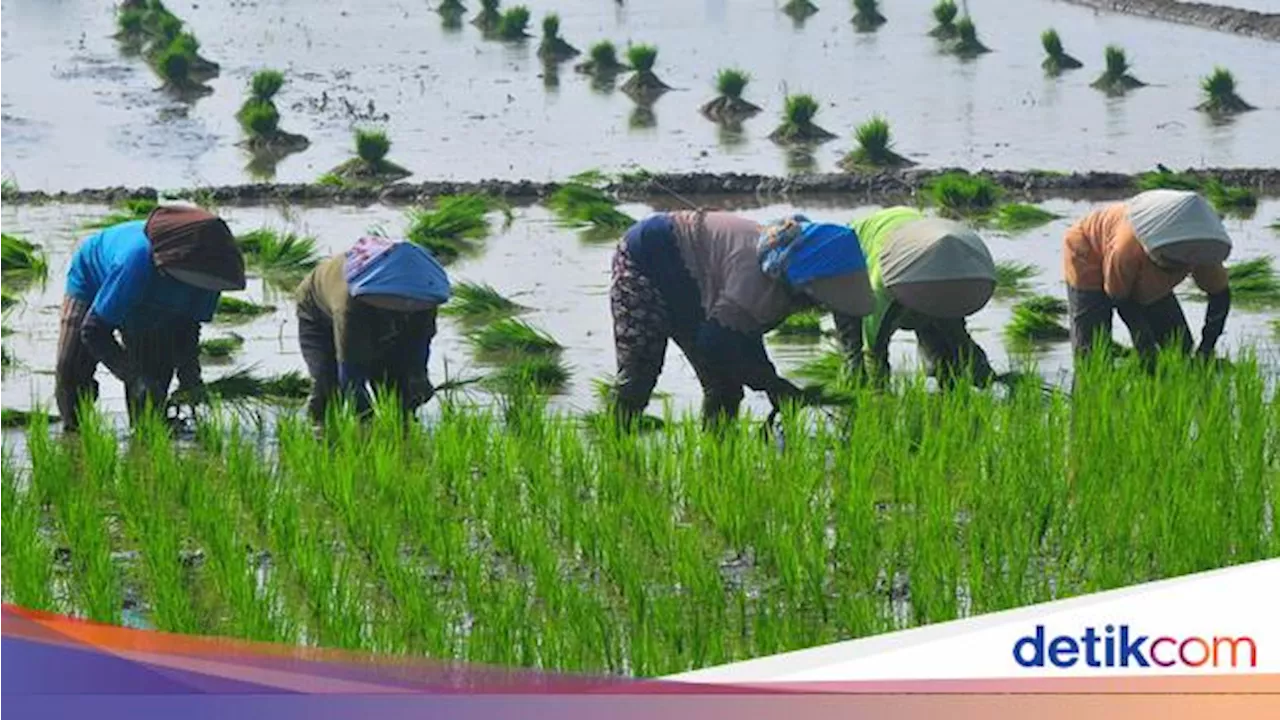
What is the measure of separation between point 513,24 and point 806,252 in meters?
12.5

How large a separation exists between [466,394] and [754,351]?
4.02 feet

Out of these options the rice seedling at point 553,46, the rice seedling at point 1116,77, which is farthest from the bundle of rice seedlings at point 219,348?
the rice seedling at point 553,46

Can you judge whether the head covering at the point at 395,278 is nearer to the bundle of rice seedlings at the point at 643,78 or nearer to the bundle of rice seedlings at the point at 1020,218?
the bundle of rice seedlings at the point at 1020,218

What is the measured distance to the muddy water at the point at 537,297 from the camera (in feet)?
33.2

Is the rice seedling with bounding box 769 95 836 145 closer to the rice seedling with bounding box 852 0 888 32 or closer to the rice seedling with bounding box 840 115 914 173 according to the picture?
the rice seedling with bounding box 840 115 914 173

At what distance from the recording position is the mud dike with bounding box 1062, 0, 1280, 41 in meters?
19.8

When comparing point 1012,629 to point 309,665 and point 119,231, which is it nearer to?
point 309,665

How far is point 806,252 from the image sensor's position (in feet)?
26.9

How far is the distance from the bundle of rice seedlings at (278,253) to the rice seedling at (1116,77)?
6.77 meters

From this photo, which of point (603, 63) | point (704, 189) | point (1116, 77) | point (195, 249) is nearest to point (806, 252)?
point (195, 249)

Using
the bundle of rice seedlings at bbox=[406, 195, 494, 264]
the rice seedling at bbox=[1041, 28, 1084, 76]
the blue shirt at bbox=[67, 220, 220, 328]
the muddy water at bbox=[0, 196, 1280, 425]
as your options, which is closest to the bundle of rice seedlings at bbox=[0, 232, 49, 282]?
the muddy water at bbox=[0, 196, 1280, 425]

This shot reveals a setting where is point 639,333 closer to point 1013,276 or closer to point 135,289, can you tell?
point 135,289

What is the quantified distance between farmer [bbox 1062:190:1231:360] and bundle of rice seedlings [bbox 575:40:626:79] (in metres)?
9.45

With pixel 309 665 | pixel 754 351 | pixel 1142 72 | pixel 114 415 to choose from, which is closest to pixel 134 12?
pixel 1142 72
